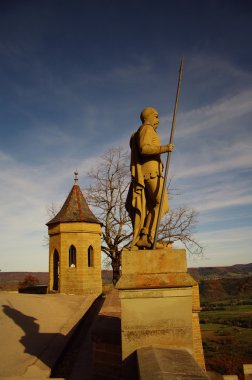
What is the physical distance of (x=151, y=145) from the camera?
14.2ft

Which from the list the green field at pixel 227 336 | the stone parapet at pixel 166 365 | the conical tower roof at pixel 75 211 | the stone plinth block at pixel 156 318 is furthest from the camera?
the green field at pixel 227 336

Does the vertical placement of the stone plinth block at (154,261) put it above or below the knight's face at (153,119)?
below

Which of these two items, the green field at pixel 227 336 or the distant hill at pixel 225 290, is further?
the distant hill at pixel 225 290

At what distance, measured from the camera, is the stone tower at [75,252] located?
21391 millimetres

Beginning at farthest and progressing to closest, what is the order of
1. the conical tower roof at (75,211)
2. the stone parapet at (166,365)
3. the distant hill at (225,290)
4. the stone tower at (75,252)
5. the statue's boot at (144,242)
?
1. the distant hill at (225,290)
2. the conical tower roof at (75,211)
3. the stone tower at (75,252)
4. the statue's boot at (144,242)
5. the stone parapet at (166,365)

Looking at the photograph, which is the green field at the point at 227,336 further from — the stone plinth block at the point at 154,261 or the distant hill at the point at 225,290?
the stone plinth block at the point at 154,261

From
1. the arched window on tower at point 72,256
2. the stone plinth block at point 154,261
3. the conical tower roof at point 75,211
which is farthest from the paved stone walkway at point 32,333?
the conical tower roof at point 75,211

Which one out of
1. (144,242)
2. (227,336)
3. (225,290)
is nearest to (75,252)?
(144,242)

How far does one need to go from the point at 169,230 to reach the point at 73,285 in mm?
7882

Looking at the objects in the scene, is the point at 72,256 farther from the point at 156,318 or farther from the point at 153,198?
the point at 156,318

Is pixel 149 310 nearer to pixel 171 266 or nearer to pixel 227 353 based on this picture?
pixel 171 266

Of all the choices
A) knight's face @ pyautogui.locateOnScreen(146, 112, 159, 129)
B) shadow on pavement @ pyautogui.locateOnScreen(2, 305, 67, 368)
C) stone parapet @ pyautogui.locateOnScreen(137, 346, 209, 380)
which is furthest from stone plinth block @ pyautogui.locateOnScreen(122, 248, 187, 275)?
shadow on pavement @ pyautogui.locateOnScreen(2, 305, 67, 368)

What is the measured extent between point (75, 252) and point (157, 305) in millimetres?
19662

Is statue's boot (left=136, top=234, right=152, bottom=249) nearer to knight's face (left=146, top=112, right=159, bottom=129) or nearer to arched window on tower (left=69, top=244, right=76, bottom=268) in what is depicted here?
knight's face (left=146, top=112, right=159, bottom=129)
